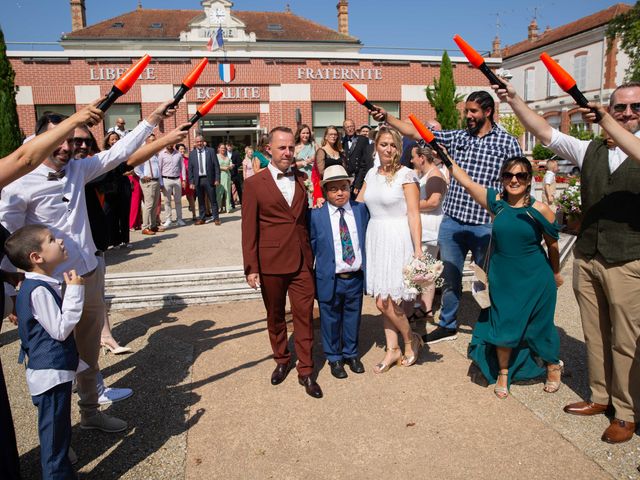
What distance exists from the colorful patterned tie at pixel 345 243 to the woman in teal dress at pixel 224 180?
34.1 ft

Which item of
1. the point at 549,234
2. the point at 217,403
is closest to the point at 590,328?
the point at 549,234

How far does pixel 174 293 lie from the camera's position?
666 cm

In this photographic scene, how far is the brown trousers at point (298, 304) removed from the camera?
13.7 ft

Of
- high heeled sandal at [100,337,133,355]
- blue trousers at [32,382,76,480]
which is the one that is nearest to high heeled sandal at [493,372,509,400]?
blue trousers at [32,382,76,480]

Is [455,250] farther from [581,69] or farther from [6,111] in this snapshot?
[581,69]

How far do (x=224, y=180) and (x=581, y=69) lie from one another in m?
35.6

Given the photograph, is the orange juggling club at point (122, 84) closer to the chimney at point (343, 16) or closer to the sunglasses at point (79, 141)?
the sunglasses at point (79, 141)

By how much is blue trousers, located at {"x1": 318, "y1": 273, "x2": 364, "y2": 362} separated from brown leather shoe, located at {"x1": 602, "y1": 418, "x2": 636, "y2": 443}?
209 cm

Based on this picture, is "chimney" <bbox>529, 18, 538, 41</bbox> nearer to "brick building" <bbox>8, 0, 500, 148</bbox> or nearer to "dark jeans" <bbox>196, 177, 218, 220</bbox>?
"brick building" <bbox>8, 0, 500, 148</bbox>

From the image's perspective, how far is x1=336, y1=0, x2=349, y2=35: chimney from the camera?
3375 cm

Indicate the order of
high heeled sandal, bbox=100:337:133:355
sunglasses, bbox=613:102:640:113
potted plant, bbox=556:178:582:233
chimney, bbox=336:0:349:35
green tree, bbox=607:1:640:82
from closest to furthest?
sunglasses, bbox=613:102:640:113 < high heeled sandal, bbox=100:337:133:355 < potted plant, bbox=556:178:582:233 < green tree, bbox=607:1:640:82 < chimney, bbox=336:0:349:35

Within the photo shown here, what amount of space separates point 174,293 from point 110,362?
192 cm

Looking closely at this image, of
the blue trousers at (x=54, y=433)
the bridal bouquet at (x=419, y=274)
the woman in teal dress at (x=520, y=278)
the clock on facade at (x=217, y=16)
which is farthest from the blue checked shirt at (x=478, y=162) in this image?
the clock on facade at (x=217, y=16)

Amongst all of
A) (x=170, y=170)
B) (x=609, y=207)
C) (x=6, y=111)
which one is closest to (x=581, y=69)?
(x=170, y=170)
